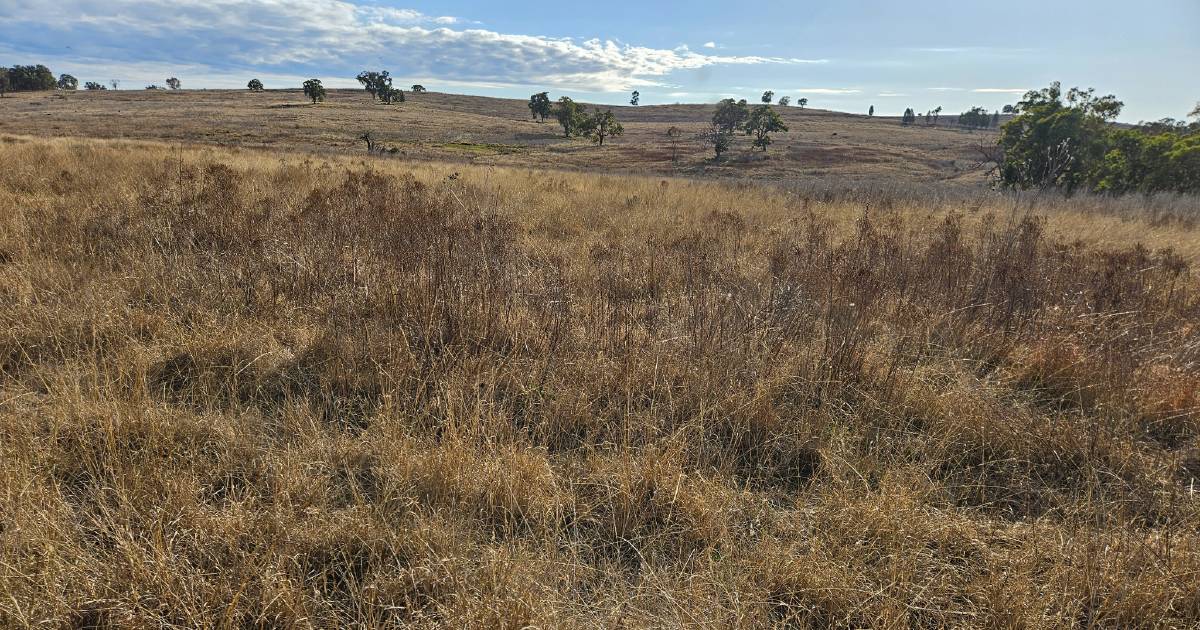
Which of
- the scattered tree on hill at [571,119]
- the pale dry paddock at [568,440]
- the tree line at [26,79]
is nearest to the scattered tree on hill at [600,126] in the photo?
the scattered tree on hill at [571,119]

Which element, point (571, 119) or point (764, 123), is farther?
point (571, 119)

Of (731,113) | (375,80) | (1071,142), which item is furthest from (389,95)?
(1071,142)

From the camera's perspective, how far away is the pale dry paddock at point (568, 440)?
173 cm

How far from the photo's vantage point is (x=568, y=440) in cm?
266

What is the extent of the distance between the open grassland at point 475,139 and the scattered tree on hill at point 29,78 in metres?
14.2

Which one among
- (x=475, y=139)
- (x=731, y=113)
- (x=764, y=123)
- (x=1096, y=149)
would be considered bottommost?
(x=1096, y=149)

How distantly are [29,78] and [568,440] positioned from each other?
136734 mm

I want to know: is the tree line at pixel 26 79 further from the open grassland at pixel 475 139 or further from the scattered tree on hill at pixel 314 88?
the scattered tree on hill at pixel 314 88

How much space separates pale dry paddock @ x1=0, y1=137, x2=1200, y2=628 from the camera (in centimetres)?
173

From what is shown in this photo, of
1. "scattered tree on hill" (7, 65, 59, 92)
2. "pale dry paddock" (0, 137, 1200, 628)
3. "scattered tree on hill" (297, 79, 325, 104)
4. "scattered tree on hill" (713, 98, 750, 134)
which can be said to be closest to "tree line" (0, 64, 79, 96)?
"scattered tree on hill" (7, 65, 59, 92)

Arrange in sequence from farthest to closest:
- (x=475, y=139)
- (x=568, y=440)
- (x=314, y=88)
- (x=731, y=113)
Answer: (x=314, y=88)
(x=731, y=113)
(x=475, y=139)
(x=568, y=440)

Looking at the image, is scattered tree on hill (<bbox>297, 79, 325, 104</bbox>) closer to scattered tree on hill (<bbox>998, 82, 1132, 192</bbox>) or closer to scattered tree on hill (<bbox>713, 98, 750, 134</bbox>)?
scattered tree on hill (<bbox>713, 98, 750, 134</bbox>)

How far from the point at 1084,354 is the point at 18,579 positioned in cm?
529

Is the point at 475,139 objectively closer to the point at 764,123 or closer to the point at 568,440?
the point at 764,123
